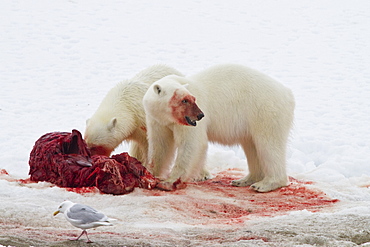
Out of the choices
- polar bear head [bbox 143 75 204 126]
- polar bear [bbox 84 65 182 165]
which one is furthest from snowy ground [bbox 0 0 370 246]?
polar bear [bbox 84 65 182 165]

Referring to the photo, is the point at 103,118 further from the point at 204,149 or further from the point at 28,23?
the point at 28,23

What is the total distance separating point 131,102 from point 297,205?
107 inches

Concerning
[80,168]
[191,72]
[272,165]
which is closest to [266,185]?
[272,165]

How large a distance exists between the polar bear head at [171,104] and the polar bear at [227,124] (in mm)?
17

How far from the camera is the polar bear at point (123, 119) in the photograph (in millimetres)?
7520

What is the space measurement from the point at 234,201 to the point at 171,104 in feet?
4.35

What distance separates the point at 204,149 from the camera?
720cm

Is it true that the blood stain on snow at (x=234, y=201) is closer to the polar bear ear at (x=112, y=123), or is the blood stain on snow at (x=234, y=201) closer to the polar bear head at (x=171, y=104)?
the polar bear head at (x=171, y=104)

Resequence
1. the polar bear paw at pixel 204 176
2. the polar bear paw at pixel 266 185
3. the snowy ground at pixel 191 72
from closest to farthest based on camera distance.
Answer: the snowy ground at pixel 191 72 < the polar bear paw at pixel 266 185 < the polar bear paw at pixel 204 176

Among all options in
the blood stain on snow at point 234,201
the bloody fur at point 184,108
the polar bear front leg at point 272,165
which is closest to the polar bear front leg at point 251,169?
the blood stain on snow at point 234,201

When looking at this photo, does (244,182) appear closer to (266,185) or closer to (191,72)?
(266,185)

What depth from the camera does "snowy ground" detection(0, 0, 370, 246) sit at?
473cm

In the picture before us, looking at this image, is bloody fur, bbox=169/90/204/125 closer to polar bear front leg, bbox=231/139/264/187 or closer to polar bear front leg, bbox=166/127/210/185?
polar bear front leg, bbox=166/127/210/185

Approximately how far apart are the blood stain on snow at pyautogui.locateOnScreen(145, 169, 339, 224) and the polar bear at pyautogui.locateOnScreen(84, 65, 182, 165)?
1.14 metres
